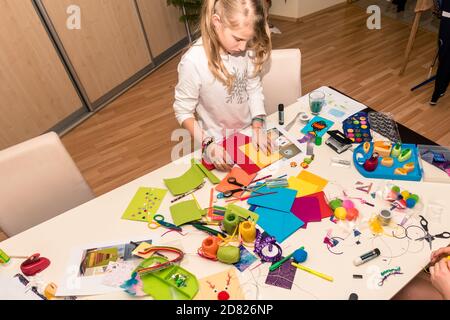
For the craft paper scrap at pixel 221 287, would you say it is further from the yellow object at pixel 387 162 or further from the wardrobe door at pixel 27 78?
the wardrobe door at pixel 27 78

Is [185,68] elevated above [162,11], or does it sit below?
above

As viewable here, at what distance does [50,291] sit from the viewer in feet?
3.42

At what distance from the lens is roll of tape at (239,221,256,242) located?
109 centimetres

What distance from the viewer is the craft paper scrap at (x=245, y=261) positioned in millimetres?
1056

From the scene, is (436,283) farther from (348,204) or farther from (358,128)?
(358,128)

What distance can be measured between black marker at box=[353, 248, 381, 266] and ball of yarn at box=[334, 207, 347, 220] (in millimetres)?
152

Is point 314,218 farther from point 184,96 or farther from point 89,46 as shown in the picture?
point 89,46

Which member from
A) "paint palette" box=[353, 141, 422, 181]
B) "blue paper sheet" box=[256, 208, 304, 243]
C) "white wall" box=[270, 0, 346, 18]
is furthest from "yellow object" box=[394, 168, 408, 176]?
"white wall" box=[270, 0, 346, 18]

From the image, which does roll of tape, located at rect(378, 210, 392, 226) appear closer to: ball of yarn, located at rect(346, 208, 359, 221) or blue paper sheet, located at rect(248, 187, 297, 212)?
ball of yarn, located at rect(346, 208, 359, 221)

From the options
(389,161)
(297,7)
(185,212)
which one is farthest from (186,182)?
(297,7)
